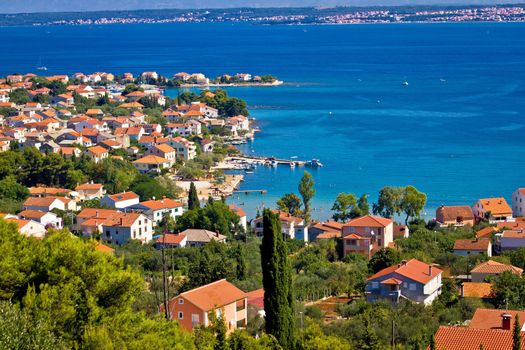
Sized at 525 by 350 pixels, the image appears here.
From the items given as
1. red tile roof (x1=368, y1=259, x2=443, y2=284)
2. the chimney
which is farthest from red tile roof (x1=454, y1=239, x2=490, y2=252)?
the chimney

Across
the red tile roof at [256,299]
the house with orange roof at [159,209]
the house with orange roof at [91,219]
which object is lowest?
the house with orange roof at [159,209]

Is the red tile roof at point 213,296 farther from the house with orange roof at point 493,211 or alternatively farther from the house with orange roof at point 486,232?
the house with orange roof at point 493,211

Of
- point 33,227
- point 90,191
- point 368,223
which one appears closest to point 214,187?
point 90,191

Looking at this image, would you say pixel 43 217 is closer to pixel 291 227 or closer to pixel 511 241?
pixel 291 227

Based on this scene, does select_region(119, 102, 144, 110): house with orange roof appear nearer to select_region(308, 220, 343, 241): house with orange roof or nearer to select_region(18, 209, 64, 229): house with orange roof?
select_region(18, 209, 64, 229): house with orange roof

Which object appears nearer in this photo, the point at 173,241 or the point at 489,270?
the point at 489,270

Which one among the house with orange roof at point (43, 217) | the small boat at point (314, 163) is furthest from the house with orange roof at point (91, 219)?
the small boat at point (314, 163)
